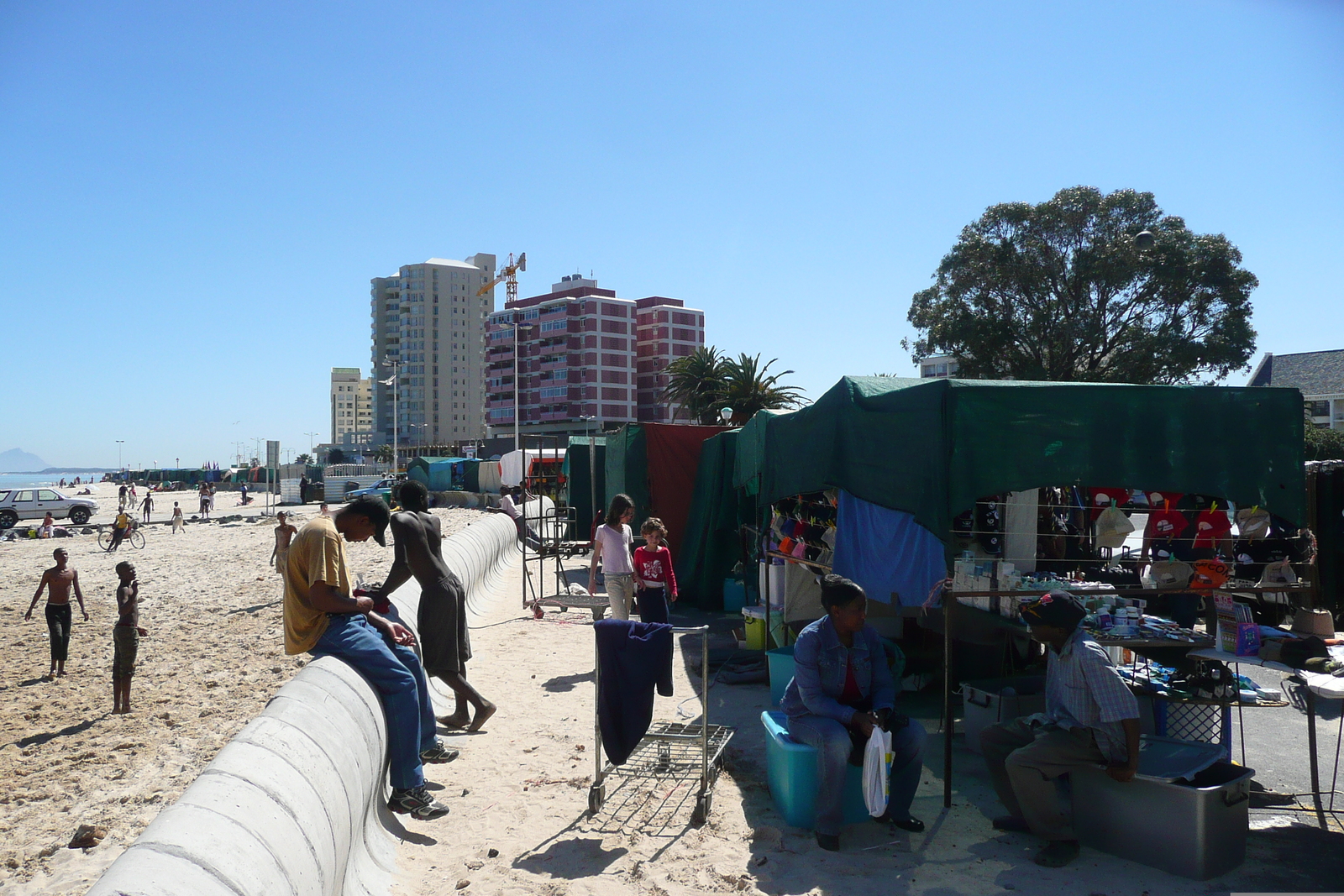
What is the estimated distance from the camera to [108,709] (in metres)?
9.09

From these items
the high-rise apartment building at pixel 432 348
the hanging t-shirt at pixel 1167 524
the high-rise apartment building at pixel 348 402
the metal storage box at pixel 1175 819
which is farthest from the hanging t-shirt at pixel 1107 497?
the high-rise apartment building at pixel 348 402

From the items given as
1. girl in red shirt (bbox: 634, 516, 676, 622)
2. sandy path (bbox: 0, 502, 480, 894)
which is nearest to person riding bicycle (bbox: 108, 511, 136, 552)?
sandy path (bbox: 0, 502, 480, 894)

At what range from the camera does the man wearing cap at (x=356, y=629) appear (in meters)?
4.58

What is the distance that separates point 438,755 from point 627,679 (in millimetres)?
1806

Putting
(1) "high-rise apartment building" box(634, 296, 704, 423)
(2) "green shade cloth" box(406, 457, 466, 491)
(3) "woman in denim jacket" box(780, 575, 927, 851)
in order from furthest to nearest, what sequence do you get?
(1) "high-rise apartment building" box(634, 296, 704, 423), (2) "green shade cloth" box(406, 457, 466, 491), (3) "woman in denim jacket" box(780, 575, 927, 851)

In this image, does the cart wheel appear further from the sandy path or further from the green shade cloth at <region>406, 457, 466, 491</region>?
the green shade cloth at <region>406, 457, 466, 491</region>

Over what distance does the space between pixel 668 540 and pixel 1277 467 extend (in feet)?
34.0

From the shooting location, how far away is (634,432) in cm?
1576

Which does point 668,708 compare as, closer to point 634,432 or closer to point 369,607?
point 369,607

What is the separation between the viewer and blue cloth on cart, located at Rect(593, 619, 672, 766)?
4.89 meters

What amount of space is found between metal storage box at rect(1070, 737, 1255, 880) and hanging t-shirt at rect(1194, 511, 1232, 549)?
102 inches

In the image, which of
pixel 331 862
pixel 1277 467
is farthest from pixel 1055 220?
pixel 331 862

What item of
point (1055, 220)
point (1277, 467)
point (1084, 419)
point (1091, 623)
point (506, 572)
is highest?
point (1055, 220)

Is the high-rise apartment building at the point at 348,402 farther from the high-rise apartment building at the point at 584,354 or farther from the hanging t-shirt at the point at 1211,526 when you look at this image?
the hanging t-shirt at the point at 1211,526
